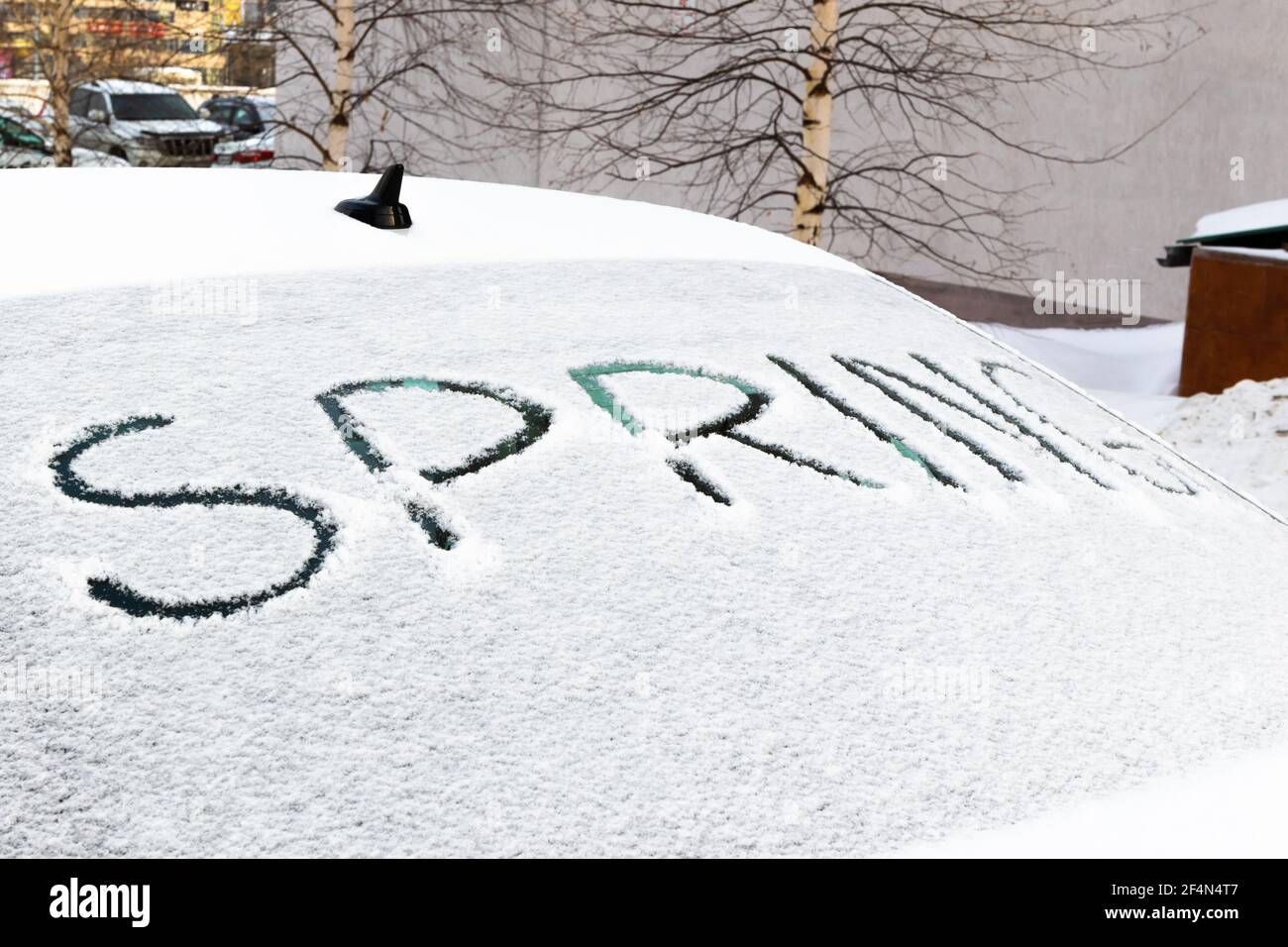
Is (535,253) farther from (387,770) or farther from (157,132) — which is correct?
(157,132)

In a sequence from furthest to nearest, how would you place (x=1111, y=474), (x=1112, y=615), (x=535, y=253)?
(x=535, y=253) < (x=1111, y=474) < (x=1112, y=615)

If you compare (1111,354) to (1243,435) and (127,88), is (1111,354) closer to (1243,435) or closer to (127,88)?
(1243,435)

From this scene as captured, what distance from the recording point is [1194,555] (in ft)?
5.14

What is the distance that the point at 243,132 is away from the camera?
1611 cm

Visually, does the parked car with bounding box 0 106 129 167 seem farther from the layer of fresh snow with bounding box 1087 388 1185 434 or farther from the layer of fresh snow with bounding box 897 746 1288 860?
the layer of fresh snow with bounding box 897 746 1288 860

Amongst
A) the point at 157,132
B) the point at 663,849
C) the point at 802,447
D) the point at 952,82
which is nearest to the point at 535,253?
the point at 802,447

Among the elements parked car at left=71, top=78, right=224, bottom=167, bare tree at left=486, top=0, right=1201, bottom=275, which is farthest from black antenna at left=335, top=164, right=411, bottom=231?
parked car at left=71, top=78, right=224, bottom=167

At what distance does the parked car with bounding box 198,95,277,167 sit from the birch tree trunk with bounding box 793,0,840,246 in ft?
16.0

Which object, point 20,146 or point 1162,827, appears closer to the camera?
point 1162,827

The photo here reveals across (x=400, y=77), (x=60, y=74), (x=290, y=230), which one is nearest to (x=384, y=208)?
(x=290, y=230)

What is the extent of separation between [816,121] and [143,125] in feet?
39.7

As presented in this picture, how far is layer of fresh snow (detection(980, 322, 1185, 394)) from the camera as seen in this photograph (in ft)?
31.6

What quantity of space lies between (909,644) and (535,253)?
35.4 inches

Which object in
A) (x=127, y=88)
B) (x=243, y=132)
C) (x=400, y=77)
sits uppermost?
(x=127, y=88)
